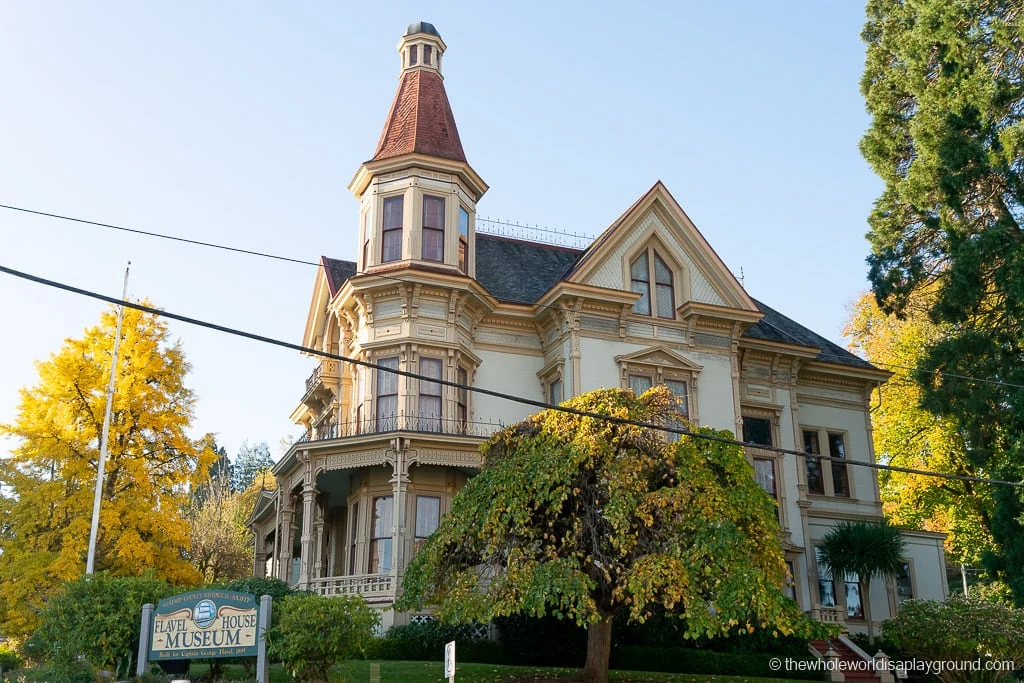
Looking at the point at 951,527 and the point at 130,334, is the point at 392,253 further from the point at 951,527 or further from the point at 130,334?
the point at 951,527

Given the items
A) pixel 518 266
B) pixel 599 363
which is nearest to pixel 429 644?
pixel 599 363

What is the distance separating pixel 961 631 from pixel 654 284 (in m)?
12.3

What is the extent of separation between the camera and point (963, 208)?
2719cm

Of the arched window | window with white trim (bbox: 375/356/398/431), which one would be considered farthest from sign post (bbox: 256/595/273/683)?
the arched window

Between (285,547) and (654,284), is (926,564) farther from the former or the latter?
(285,547)

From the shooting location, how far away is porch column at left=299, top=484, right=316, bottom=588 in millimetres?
26062

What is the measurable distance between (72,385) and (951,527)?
33164 millimetres

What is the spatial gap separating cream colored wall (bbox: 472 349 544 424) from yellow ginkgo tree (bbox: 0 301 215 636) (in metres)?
8.26

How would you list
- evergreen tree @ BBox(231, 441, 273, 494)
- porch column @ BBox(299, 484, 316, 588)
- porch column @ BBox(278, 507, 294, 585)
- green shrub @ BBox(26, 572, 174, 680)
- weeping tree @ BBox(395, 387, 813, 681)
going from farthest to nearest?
evergreen tree @ BBox(231, 441, 273, 494) → porch column @ BBox(278, 507, 294, 585) → porch column @ BBox(299, 484, 316, 588) → weeping tree @ BBox(395, 387, 813, 681) → green shrub @ BBox(26, 572, 174, 680)

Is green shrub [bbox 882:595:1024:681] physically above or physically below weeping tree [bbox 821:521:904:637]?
below

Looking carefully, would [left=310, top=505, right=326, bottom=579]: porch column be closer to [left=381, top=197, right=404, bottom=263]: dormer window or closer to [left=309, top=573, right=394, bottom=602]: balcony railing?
[left=309, top=573, right=394, bottom=602]: balcony railing

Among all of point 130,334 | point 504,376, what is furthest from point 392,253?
point 130,334

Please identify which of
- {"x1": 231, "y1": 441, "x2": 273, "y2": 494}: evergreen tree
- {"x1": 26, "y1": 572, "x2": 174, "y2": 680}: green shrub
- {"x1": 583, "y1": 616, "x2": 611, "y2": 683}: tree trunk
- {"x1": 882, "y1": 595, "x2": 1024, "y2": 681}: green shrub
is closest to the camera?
{"x1": 26, "y1": 572, "x2": 174, "y2": 680}: green shrub

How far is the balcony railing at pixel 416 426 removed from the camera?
88.6 feet
